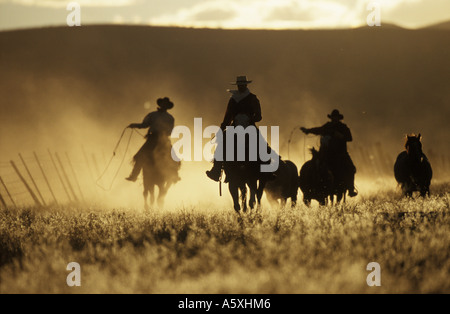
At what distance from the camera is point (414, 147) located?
53.9ft

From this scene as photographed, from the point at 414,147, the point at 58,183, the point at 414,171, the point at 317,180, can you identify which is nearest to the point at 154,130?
Result: the point at 317,180

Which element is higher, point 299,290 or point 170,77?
point 170,77

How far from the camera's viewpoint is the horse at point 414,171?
16.5 m

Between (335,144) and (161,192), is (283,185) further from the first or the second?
(161,192)

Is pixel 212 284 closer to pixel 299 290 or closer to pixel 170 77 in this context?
pixel 299 290

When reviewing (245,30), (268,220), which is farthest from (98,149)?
(268,220)

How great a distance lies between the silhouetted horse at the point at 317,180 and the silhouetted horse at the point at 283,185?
1.45ft

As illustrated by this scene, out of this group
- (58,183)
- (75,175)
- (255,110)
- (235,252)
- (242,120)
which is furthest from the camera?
(58,183)

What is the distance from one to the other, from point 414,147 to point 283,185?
2.69m

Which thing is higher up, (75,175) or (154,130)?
(75,175)

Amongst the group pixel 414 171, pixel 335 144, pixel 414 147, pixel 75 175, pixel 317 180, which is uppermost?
pixel 75 175

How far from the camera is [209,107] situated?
64000mm

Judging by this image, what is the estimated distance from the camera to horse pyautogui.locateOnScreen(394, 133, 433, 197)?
16.5 m
